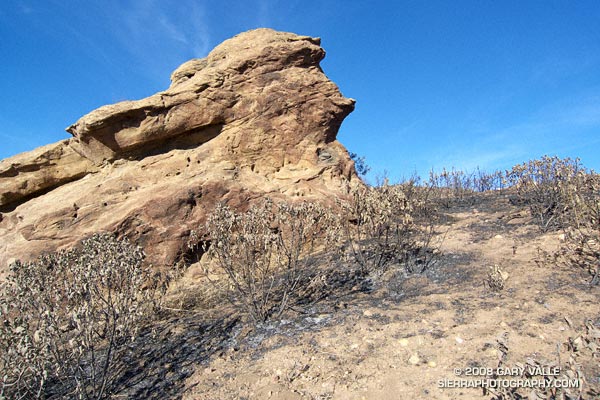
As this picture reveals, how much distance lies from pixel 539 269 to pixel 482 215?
385 cm

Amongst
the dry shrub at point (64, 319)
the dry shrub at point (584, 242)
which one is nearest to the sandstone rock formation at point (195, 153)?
the dry shrub at point (64, 319)

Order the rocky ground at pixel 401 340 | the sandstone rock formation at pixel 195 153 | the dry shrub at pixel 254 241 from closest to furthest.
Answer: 1. the rocky ground at pixel 401 340
2. the dry shrub at pixel 254 241
3. the sandstone rock formation at pixel 195 153

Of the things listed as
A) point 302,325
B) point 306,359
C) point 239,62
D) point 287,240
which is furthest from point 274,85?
point 306,359

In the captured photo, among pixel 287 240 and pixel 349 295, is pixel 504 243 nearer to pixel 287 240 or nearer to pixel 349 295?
pixel 349 295

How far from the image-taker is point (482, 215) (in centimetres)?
940

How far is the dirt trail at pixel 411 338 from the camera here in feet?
11.9

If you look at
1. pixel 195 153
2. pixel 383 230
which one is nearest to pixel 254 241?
pixel 383 230

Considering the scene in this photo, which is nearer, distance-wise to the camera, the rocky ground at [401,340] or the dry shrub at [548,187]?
the rocky ground at [401,340]

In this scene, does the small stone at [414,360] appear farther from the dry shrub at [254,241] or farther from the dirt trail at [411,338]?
the dry shrub at [254,241]

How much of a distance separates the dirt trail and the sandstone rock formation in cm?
373

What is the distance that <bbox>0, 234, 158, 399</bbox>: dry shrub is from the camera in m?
3.16

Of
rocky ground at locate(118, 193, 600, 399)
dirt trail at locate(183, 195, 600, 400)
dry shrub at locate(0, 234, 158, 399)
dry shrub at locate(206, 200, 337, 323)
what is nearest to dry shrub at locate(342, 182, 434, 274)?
rocky ground at locate(118, 193, 600, 399)

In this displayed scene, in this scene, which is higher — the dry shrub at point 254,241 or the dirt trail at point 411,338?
the dry shrub at point 254,241

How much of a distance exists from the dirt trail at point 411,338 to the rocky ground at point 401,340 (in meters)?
0.01
